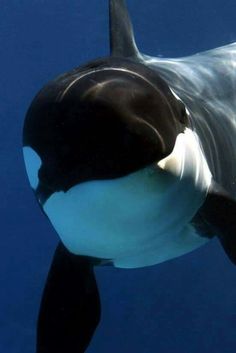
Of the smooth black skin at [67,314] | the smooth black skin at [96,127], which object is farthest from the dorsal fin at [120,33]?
the smooth black skin at [96,127]

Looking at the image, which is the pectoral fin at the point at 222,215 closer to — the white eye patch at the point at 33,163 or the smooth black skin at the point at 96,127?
the smooth black skin at the point at 96,127

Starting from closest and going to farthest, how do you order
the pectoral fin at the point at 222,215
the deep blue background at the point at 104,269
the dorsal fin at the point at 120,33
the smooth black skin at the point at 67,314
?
the pectoral fin at the point at 222,215 → the smooth black skin at the point at 67,314 → the dorsal fin at the point at 120,33 → the deep blue background at the point at 104,269

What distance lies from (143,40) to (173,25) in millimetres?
759

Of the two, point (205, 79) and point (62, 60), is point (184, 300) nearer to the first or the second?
point (205, 79)

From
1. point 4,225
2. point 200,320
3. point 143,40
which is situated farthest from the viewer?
point 143,40

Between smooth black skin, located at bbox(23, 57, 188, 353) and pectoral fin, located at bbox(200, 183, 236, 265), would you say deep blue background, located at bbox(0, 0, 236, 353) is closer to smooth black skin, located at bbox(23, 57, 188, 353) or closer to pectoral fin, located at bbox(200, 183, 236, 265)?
pectoral fin, located at bbox(200, 183, 236, 265)

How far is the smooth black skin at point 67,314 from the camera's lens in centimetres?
489

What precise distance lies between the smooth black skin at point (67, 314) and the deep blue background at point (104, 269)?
5329 millimetres

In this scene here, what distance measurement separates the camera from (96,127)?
2783 millimetres

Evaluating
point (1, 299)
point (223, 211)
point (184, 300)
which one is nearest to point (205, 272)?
point (184, 300)

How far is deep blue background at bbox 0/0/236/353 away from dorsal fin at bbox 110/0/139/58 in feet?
17.0

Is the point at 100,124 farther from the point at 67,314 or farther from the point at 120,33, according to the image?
the point at 120,33

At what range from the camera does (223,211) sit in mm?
4055

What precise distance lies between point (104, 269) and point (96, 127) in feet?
26.9
